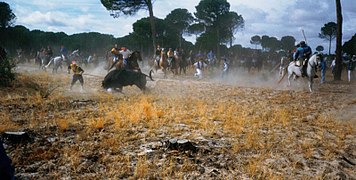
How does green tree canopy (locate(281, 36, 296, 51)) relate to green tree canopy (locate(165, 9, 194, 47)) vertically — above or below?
below

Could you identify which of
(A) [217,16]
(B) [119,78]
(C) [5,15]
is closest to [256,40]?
(A) [217,16]

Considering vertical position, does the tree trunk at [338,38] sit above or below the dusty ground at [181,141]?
above

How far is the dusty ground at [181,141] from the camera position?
491cm

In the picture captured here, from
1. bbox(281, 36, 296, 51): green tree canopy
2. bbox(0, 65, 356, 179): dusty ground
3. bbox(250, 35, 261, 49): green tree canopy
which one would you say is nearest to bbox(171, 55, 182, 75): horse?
bbox(0, 65, 356, 179): dusty ground

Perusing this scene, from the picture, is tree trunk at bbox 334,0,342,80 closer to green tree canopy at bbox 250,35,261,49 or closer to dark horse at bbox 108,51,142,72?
dark horse at bbox 108,51,142,72

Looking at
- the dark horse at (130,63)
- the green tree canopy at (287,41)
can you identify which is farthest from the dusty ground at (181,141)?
the green tree canopy at (287,41)

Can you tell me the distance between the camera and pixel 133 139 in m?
6.44

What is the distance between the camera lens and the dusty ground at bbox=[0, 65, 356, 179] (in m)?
4.91

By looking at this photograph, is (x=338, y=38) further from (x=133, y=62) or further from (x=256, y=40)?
(x=256, y=40)

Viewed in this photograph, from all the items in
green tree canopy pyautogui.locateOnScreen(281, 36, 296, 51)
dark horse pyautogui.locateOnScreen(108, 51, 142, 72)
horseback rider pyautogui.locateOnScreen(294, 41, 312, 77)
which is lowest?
dark horse pyautogui.locateOnScreen(108, 51, 142, 72)

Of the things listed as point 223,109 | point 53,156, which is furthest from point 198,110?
point 53,156

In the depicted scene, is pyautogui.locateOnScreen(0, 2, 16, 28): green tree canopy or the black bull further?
pyautogui.locateOnScreen(0, 2, 16, 28): green tree canopy

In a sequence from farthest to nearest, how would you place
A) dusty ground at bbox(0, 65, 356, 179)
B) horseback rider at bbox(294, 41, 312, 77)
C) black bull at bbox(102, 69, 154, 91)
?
horseback rider at bbox(294, 41, 312, 77)
black bull at bbox(102, 69, 154, 91)
dusty ground at bbox(0, 65, 356, 179)

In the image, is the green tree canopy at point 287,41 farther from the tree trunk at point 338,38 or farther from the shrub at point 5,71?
the shrub at point 5,71
